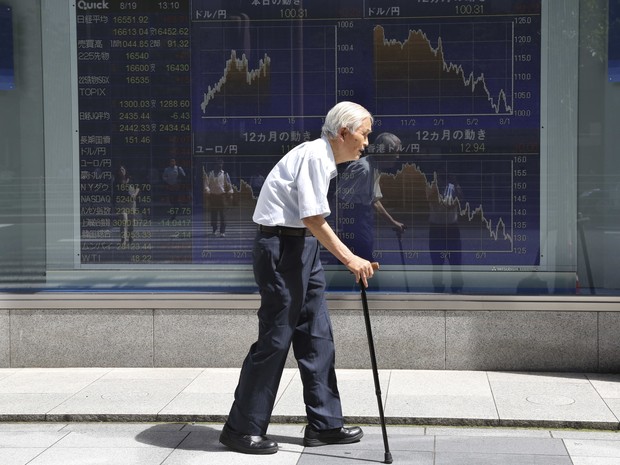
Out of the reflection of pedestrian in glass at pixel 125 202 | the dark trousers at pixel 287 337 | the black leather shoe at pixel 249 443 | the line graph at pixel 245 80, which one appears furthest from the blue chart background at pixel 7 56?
the black leather shoe at pixel 249 443

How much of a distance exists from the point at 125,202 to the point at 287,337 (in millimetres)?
3096

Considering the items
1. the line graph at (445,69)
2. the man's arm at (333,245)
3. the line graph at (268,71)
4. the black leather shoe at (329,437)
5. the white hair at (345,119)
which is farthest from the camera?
the line graph at (268,71)

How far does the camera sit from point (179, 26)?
867cm

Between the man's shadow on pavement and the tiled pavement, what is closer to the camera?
the tiled pavement

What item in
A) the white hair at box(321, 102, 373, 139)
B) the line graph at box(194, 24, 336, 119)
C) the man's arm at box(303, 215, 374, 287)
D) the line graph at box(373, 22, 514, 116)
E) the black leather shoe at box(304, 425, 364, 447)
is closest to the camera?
the man's arm at box(303, 215, 374, 287)

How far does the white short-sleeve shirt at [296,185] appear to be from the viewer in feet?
19.5

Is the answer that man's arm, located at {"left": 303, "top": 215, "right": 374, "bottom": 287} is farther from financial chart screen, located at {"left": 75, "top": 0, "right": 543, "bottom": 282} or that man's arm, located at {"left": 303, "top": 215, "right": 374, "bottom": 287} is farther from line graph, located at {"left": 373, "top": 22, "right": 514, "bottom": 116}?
line graph, located at {"left": 373, "top": 22, "right": 514, "bottom": 116}

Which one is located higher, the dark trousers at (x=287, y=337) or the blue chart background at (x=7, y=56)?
the blue chart background at (x=7, y=56)

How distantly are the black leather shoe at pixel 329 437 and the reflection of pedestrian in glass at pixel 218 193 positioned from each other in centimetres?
274

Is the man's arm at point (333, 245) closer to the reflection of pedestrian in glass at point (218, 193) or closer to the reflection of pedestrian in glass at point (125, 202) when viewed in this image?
the reflection of pedestrian in glass at point (218, 193)

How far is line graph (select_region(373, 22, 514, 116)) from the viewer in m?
8.44

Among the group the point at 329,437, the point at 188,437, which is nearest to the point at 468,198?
the point at 329,437

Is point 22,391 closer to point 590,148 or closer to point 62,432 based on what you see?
point 62,432

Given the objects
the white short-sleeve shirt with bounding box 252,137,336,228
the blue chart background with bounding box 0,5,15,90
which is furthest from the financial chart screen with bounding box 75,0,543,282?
the white short-sleeve shirt with bounding box 252,137,336,228
